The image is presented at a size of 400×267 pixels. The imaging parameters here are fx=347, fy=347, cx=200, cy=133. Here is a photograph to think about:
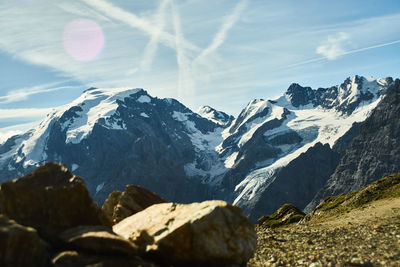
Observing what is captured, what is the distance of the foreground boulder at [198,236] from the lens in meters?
17.4

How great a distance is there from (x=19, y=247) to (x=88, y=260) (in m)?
2.97

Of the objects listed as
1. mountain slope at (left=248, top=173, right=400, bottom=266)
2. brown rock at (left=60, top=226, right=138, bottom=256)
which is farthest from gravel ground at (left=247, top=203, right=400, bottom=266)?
brown rock at (left=60, top=226, right=138, bottom=256)

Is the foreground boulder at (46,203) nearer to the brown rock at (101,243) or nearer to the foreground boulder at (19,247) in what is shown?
the brown rock at (101,243)

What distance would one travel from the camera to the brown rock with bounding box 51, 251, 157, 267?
1545 centimetres

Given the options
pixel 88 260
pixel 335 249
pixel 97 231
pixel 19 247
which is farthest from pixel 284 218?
pixel 19 247

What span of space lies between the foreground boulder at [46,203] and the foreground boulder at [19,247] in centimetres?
276

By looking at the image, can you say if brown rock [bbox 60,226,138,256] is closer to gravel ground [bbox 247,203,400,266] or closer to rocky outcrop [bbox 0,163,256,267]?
rocky outcrop [bbox 0,163,256,267]

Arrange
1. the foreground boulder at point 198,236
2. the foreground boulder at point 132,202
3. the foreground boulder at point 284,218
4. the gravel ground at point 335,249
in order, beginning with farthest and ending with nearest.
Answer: the foreground boulder at point 284,218
the foreground boulder at point 132,202
the gravel ground at point 335,249
the foreground boulder at point 198,236

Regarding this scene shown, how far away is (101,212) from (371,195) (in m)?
56.9

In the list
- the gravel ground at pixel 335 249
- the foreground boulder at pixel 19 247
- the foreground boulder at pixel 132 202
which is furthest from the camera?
the foreground boulder at pixel 132 202

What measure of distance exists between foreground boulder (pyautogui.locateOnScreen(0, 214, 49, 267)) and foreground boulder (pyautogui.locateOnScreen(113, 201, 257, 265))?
4.76 meters

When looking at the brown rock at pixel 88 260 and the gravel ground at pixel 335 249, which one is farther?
the gravel ground at pixel 335 249

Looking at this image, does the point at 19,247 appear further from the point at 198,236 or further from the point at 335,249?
the point at 335,249

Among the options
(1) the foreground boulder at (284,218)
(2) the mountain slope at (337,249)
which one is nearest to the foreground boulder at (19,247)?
(2) the mountain slope at (337,249)
